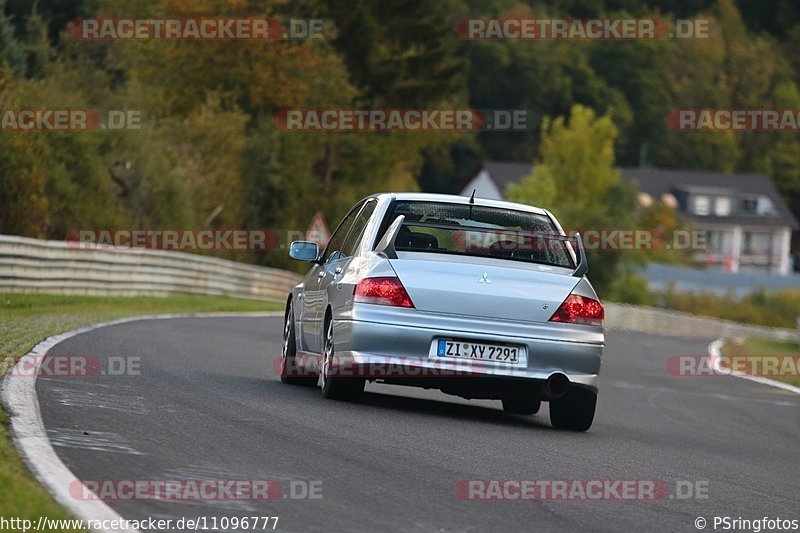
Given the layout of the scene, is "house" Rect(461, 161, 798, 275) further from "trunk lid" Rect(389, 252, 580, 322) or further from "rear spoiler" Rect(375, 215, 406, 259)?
"trunk lid" Rect(389, 252, 580, 322)

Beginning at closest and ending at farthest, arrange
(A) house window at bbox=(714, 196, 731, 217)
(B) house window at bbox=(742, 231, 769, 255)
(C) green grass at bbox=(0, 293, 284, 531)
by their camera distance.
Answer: (C) green grass at bbox=(0, 293, 284, 531) < (A) house window at bbox=(714, 196, 731, 217) < (B) house window at bbox=(742, 231, 769, 255)

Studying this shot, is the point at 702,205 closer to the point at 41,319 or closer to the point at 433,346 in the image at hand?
Result: the point at 41,319

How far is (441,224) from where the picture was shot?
39.6 feet

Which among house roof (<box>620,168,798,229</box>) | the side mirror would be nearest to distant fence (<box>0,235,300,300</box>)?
the side mirror

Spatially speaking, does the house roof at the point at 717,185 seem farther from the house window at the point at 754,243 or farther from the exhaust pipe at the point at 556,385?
the exhaust pipe at the point at 556,385

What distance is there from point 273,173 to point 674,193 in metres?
95.4

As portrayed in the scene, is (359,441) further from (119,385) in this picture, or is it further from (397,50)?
(397,50)

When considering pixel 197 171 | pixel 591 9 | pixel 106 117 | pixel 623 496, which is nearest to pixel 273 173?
pixel 197 171

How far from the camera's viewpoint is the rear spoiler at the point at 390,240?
1168 cm

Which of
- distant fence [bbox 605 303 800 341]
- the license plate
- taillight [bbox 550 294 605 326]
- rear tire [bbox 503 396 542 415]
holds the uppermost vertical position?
taillight [bbox 550 294 605 326]

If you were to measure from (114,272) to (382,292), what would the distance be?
18.7 metres

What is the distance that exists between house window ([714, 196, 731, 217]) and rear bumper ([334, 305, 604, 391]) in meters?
139

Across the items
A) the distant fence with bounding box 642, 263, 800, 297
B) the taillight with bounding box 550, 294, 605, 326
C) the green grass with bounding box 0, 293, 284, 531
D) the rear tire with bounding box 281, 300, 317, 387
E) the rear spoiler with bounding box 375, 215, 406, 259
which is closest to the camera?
the green grass with bounding box 0, 293, 284, 531

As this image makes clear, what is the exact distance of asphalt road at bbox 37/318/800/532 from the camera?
7.34 metres
